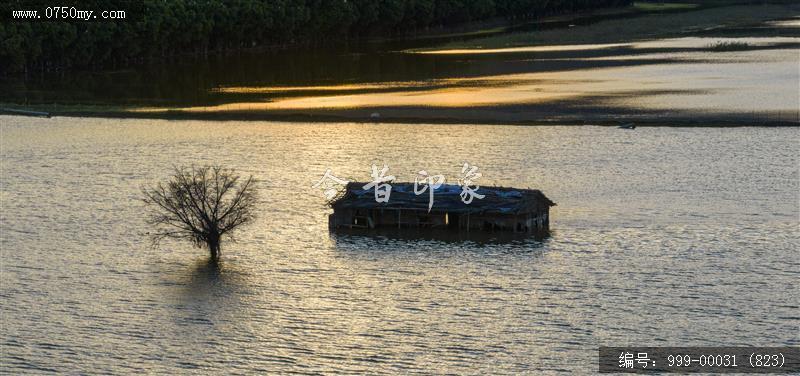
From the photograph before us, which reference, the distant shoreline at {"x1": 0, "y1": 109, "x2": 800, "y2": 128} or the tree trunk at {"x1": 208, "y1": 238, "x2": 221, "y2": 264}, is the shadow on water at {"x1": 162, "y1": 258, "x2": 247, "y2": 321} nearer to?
the tree trunk at {"x1": 208, "y1": 238, "x2": 221, "y2": 264}

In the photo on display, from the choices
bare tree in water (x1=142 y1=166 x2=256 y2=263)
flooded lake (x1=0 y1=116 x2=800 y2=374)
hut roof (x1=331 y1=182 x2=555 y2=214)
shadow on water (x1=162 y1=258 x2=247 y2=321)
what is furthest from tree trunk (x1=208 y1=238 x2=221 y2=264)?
hut roof (x1=331 y1=182 x2=555 y2=214)

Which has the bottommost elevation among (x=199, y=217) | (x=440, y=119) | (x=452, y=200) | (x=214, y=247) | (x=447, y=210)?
(x=214, y=247)

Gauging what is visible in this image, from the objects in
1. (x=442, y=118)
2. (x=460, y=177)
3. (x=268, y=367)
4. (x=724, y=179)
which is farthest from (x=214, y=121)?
(x=268, y=367)

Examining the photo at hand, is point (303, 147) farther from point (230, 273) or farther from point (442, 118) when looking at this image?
point (230, 273)

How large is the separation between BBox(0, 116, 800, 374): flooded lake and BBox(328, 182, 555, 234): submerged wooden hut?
1.73 m

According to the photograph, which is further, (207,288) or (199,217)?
(199,217)

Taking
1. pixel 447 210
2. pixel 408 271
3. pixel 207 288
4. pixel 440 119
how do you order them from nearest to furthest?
pixel 207 288
pixel 408 271
pixel 447 210
pixel 440 119

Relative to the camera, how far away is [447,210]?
8906 cm

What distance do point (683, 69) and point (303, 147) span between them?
73193 mm

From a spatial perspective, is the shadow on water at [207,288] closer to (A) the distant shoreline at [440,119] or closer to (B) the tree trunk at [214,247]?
(B) the tree trunk at [214,247]

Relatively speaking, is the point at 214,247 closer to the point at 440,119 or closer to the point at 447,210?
the point at 447,210

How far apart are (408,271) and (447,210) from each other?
1072 cm

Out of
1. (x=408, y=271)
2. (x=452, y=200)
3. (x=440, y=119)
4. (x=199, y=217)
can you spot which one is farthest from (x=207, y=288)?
(x=440, y=119)

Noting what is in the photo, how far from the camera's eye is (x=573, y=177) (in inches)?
4188
